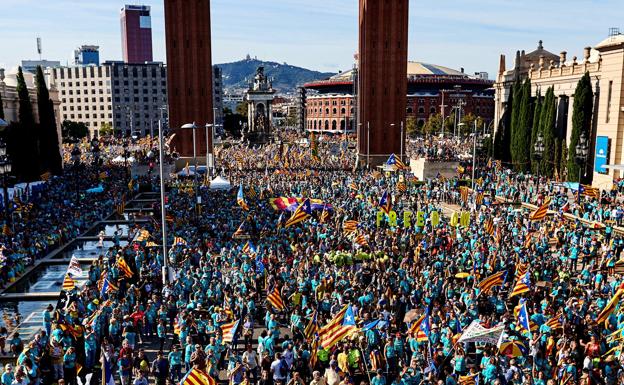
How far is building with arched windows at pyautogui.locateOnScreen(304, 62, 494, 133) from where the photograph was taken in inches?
6122

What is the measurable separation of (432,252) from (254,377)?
514 inches

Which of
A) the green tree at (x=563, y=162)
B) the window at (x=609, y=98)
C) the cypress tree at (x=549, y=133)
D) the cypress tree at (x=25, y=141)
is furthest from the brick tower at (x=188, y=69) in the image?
the window at (x=609, y=98)

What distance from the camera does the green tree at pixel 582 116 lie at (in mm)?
51766

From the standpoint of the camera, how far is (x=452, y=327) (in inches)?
622

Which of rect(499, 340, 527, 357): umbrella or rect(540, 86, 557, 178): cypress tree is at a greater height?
rect(540, 86, 557, 178): cypress tree

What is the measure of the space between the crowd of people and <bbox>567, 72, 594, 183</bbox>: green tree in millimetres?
19297

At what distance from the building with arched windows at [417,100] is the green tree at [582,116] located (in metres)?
Answer: 93.7

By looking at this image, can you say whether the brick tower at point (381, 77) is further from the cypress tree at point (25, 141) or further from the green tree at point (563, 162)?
the cypress tree at point (25, 141)

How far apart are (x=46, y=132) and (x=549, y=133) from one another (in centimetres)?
4974

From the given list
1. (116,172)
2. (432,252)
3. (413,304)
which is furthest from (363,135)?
(413,304)

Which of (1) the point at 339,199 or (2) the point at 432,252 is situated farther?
(1) the point at 339,199

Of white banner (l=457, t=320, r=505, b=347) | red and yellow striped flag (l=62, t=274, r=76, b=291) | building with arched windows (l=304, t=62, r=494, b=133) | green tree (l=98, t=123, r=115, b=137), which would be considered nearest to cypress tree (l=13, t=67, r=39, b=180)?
red and yellow striped flag (l=62, t=274, r=76, b=291)

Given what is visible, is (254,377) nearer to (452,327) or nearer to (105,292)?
(452,327)

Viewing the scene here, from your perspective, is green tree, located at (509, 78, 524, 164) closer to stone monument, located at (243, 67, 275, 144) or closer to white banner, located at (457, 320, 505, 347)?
white banner, located at (457, 320, 505, 347)
